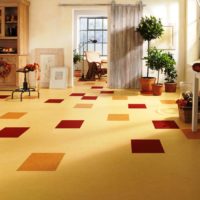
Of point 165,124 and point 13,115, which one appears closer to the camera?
point 165,124

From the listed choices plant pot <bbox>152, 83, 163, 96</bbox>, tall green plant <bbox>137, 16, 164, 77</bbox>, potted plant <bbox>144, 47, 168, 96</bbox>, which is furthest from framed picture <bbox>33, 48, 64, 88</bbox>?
plant pot <bbox>152, 83, 163, 96</bbox>

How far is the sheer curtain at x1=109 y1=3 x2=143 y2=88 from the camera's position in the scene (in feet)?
27.9

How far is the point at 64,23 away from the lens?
28.9 feet

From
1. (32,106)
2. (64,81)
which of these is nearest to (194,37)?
(64,81)

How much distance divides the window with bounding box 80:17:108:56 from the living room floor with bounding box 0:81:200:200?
7.57 meters

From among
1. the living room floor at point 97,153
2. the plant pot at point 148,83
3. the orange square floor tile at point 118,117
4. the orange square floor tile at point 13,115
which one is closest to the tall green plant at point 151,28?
the plant pot at point 148,83

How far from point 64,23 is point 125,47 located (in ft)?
5.35

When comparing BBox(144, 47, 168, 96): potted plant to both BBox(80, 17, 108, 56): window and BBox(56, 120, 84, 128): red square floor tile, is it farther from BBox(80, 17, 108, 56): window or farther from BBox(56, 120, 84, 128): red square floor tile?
BBox(80, 17, 108, 56): window

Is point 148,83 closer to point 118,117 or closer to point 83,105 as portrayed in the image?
point 83,105

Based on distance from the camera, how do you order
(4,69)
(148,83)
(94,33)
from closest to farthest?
1. (148,83)
2. (4,69)
3. (94,33)

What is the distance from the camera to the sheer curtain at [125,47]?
8508 mm

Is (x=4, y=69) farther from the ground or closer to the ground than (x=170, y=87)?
farther from the ground

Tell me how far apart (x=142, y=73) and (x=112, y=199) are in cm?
672

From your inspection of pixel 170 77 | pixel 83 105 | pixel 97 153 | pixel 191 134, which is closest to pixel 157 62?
pixel 170 77
